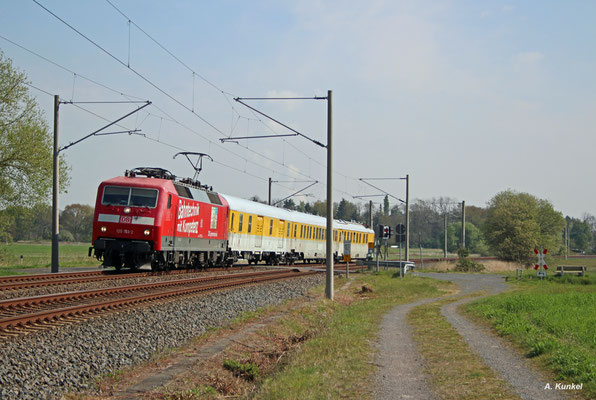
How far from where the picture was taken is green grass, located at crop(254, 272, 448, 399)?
7.74 metres

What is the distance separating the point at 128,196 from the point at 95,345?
13.9 meters

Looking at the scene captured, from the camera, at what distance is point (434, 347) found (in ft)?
37.6

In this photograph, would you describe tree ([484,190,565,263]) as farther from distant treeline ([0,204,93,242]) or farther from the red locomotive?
distant treeline ([0,204,93,242])

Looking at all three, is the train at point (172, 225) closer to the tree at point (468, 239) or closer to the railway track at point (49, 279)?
the railway track at point (49, 279)

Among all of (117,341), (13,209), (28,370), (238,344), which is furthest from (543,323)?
(13,209)

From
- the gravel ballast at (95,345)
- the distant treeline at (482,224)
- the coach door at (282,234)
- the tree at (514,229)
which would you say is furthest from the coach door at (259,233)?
the tree at (514,229)

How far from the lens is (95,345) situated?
33.7 feet

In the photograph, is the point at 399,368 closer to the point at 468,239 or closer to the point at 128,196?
the point at 128,196

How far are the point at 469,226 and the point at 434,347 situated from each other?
10843 centimetres

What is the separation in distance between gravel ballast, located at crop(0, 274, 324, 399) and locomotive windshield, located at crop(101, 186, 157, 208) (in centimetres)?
743

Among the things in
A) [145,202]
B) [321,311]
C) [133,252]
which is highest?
[145,202]

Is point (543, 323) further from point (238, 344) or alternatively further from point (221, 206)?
point (221, 206)

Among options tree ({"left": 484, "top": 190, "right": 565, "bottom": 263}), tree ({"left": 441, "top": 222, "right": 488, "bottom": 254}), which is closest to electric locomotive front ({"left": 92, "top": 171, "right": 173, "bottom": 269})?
tree ({"left": 484, "top": 190, "right": 565, "bottom": 263})

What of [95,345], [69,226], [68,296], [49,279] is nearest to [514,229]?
[49,279]
